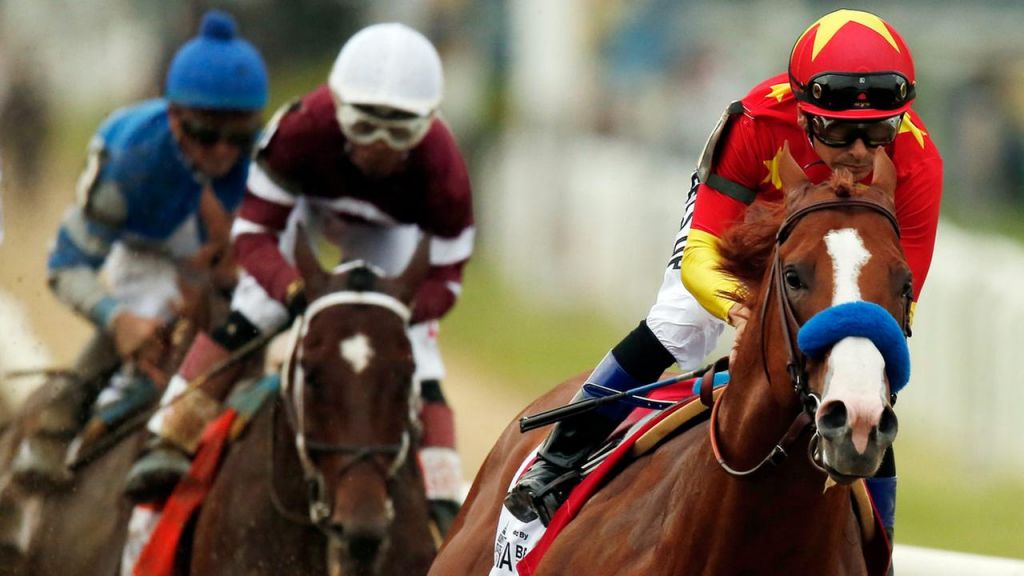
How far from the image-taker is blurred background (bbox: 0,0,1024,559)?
1220 cm

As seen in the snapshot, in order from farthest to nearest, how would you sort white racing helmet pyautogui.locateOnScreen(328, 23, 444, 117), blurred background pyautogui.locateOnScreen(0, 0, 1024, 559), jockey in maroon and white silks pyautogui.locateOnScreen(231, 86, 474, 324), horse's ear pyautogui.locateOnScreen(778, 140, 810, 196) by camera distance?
blurred background pyautogui.locateOnScreen(0, 0, 1024, 559), jockey in maroon and white silks pyautogui.locateOnScreen(231, 86, 474, 324), white racing helmet pyautogui.locateOnScreen(328, 23, 444, 117), horse's ear pyautogui.locateOnScreen(778, 140, 810, 196)

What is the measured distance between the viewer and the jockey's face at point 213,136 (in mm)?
8344

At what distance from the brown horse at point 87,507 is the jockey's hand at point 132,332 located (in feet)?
0.15

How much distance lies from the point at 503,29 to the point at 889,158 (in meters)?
16.0

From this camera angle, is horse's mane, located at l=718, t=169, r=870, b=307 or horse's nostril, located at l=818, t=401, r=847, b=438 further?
horse's mane, located at l=718, t=169, r=870, b=307

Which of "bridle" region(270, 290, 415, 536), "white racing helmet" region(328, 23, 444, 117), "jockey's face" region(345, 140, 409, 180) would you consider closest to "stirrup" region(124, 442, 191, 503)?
"bridle" region(270, 290, 415, 536)

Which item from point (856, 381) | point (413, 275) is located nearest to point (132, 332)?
point (413, 275)

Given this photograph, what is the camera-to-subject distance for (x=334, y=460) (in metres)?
6.43

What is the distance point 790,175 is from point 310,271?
3.13 m

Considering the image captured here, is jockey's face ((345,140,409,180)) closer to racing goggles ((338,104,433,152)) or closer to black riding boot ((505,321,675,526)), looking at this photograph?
racing goggles ((338,104,433,152))

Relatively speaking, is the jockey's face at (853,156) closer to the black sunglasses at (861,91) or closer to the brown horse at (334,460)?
the black sunglasses at (861,91)

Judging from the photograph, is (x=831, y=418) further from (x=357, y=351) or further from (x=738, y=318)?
(x=357, y=351)

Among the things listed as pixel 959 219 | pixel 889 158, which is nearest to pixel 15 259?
pixel 959 219

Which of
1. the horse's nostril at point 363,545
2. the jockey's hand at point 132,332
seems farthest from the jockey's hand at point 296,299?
the jockey's hand at point 132,332
